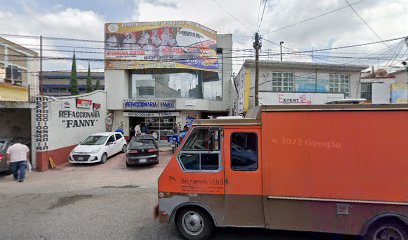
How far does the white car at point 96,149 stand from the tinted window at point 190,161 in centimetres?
958

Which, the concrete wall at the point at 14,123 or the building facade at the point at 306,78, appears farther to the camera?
the building facade at the point at 306,78

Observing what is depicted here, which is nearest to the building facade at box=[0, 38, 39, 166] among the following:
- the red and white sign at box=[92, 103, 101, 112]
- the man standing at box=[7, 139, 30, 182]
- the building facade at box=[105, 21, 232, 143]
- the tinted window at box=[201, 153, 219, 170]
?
the man standing at box=[7, 139, 30, 182]

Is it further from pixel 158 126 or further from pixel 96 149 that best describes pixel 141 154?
pixel 158 126

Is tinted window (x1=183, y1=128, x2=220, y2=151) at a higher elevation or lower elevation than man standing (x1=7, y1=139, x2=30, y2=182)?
higher

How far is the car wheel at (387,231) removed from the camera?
141 inches

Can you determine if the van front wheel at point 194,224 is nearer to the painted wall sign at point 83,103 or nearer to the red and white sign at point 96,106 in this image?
the painted wall sign at point 83,103

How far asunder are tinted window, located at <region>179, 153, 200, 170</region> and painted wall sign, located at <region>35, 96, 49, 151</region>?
10.1 metres

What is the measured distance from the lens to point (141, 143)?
11867mm

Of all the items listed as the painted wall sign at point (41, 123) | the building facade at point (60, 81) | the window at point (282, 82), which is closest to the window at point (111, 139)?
the painted wall sign at point (41, 123)

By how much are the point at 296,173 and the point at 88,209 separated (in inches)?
207

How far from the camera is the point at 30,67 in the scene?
20562 millimetres

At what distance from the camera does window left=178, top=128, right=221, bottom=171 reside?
161 inches

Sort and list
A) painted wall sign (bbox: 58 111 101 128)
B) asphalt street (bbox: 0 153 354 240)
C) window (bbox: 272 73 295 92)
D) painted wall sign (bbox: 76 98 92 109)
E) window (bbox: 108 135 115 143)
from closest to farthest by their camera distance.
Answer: asphalt street (bbox: 0 153 354 240), painted wall sign (bbox: 58 111 101 128), window (bbox: 108 135 115 143), painted wall sign (bbox: 76 98 92 109), window (bbox: 272 73 295 92)

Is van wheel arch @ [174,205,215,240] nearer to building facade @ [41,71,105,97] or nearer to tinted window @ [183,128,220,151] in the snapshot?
tinted window @ [183,128,220,151]
